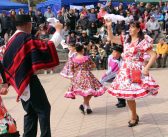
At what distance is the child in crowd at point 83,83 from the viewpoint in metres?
7.79

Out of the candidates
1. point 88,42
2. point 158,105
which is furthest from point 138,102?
→ point 88,42

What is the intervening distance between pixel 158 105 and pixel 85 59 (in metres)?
→ 1.75

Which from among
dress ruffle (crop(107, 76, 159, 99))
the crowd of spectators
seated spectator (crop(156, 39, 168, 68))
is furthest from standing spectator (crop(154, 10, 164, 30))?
dress ruffle (crop(107, 76, 159, 99))

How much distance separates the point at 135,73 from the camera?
6.43 metres

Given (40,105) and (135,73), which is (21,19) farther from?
(135,73)

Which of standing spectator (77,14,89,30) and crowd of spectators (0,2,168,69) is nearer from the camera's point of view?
crowd of spectators (0,2,168,69)

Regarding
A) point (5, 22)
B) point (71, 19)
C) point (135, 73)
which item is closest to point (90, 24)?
point (71, 19)

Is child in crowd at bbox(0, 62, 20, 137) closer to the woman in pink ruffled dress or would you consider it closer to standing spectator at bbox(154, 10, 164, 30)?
the woman in pink ruffled dress

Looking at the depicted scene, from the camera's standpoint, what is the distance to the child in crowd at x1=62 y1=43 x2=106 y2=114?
779 cm

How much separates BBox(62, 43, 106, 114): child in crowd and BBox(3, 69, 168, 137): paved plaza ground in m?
0.32

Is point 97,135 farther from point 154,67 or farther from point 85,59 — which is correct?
point 154,67

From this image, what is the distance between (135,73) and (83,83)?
1646 mm

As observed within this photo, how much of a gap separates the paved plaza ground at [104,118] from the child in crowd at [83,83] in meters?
0.32

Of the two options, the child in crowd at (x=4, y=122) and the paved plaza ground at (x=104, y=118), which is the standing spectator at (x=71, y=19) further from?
the child in crowd at (x=4, y=122)
